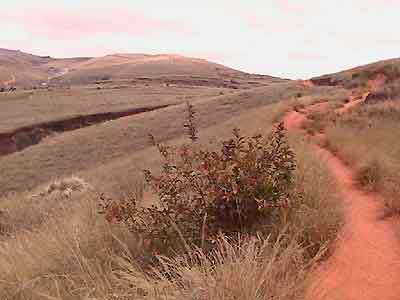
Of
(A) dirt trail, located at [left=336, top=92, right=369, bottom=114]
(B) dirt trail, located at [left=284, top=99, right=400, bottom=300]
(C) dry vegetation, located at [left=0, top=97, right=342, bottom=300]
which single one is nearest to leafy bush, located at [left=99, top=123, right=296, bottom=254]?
(C) dry vegetation, located at [left=0, top=97, right=342, bottom=300]

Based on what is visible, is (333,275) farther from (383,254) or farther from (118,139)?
(118,139)

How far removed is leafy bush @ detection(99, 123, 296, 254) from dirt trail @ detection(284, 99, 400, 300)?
0.73m

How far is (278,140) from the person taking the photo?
4.93m

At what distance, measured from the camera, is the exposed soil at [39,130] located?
36.3 metres

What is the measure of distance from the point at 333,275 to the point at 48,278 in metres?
2.36

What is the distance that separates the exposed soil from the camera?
36.3 meters

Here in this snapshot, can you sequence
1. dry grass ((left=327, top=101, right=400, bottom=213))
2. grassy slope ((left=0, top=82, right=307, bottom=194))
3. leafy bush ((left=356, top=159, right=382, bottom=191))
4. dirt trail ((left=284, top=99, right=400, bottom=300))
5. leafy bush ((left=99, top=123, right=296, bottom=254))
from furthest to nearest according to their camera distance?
grassy slope ((left=0, top=82, right=307, bottom=194)), leafy bush ((left=356, top=159, right=382, bottom=191)), dry grass ((left=327, top=101, right=400, bottom=213)), leafy bush ((left=99, top=123, right=296, bottom=254)), dirt trail ((left=284, top=99, right=400, bottom=300))

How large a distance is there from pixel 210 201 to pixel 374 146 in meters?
6.02

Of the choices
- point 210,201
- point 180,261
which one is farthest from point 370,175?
point 180,261

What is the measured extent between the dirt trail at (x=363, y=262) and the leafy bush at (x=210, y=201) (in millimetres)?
732

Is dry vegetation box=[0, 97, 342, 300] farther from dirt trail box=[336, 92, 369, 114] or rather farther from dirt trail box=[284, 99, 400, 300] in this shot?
dirt trail box=[336, 92, 369, 114]

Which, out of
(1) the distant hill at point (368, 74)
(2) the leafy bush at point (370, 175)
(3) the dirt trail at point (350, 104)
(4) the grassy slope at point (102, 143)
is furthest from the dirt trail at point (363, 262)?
(1) the distant hill at point (368, 74)

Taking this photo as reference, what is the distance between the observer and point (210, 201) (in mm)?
4316

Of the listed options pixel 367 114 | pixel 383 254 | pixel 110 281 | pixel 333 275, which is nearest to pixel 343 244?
pixel 383 254
